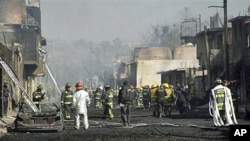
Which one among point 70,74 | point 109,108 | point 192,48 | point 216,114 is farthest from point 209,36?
point 70,74

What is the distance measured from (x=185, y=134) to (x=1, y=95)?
1498cm

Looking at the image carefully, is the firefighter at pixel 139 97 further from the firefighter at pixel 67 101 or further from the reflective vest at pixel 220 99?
the reflective vest at pixel 220 99

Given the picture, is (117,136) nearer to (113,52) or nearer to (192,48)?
(192,48)

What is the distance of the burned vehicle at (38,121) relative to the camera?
69.6ft

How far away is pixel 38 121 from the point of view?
842 inches

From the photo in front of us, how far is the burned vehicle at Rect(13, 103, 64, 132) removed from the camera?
2120 cm

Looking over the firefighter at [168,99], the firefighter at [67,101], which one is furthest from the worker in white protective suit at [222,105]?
the firefighter at [168,99]

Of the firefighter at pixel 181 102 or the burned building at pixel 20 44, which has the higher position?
the burned building at pixel 20 44

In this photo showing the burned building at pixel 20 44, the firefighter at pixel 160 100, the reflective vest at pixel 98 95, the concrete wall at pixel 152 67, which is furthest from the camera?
the concrete wall at pixel 152 67

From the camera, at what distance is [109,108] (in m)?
30.3

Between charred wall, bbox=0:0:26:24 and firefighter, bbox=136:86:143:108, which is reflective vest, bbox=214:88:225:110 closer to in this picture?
firefighter, bbox=136:86:143:108

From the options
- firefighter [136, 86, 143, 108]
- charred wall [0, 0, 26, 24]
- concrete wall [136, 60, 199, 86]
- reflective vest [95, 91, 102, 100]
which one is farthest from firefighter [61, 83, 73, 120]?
concrete wall [136, 60, 199, 86]

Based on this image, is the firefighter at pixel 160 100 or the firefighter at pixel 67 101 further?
the firefighter at pixel 160 100

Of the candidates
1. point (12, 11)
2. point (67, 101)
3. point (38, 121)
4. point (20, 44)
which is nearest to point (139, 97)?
point (20, 44)
